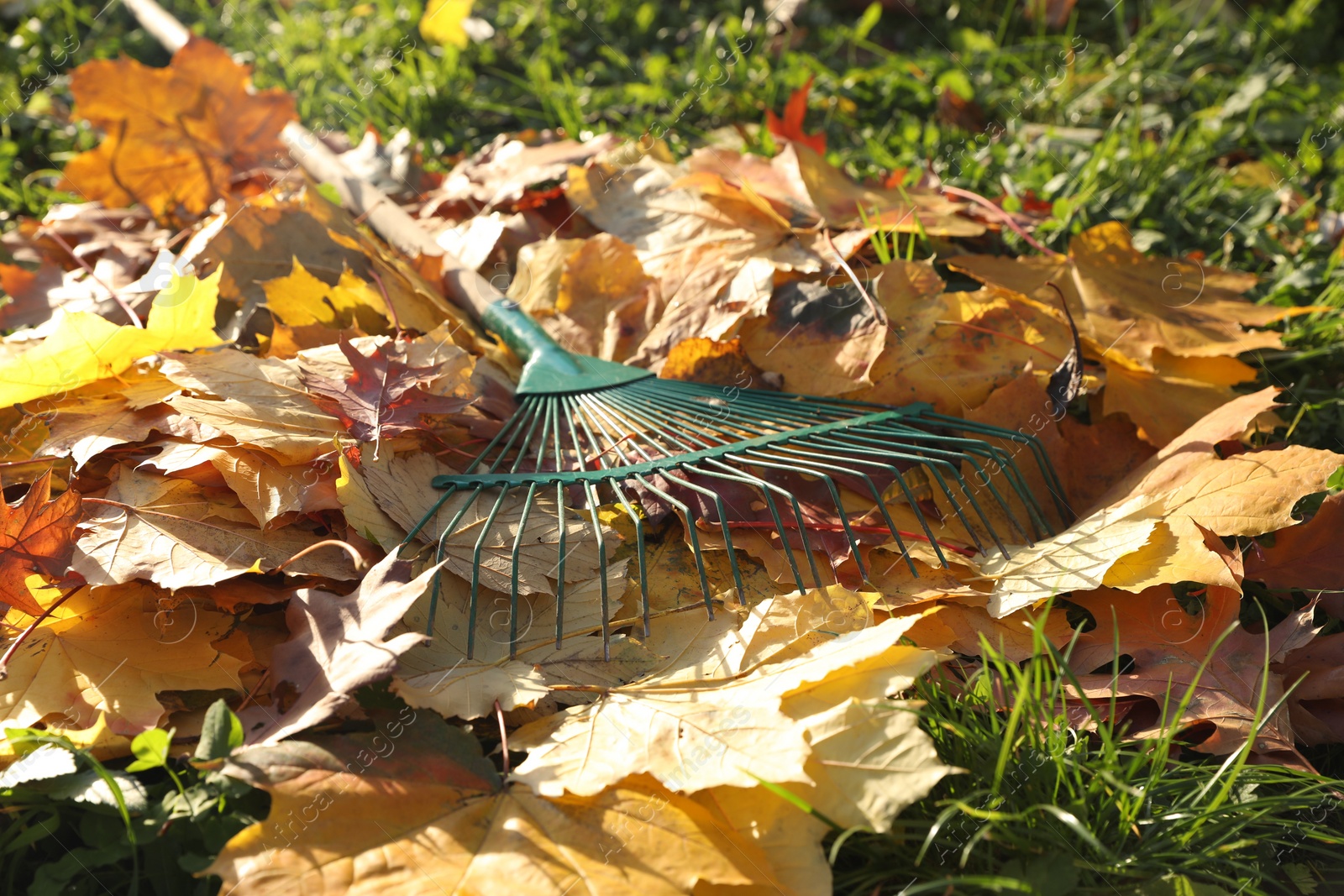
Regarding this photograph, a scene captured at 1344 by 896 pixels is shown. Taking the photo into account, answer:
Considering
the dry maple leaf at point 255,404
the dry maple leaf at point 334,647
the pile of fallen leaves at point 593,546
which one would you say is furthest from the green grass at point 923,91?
the dry maple leaf at point 334,647

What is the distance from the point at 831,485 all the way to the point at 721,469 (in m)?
0.21

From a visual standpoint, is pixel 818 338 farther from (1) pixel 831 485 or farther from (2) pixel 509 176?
(2) pixel 509 176

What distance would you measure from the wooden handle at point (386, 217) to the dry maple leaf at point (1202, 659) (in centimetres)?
136

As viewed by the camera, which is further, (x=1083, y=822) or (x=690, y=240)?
(x=690, y=240)

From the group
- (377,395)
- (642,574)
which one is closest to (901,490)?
(642,574)

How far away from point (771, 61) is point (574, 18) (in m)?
0.78

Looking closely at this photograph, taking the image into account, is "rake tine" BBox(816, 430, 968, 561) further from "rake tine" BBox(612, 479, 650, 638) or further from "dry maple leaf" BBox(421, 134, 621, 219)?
"dry maple leaf" BBox(421, 134, 621, 219)

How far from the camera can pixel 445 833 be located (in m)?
1.02

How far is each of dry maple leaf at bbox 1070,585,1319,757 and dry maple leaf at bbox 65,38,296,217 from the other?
7.84ft

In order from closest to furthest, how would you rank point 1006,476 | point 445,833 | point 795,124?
point 445,833, point 1006,476, point 795,124

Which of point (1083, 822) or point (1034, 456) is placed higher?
point (1034, 456)

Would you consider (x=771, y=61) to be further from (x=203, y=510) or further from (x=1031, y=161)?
(x=203, y=510)

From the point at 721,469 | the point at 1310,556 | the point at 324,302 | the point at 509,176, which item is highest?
the point at 509,176

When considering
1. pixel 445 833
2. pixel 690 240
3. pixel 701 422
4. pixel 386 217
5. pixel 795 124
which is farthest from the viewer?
pixel 795 124
